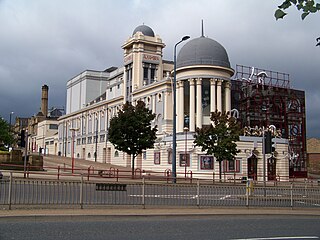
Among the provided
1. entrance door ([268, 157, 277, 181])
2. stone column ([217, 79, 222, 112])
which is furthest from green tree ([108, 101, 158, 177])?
entrance door ([268, 157, 277, 181])

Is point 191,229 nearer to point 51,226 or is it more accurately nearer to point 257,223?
point 257,223

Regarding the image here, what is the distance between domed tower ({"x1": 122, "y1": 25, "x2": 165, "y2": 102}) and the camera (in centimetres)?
6198

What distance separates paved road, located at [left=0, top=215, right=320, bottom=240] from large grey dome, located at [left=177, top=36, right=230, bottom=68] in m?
37.1

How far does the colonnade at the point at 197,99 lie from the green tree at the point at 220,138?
10.5 metres

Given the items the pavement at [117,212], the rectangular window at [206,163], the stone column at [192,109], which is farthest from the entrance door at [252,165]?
the pavement at [117,212]

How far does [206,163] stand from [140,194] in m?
30.5

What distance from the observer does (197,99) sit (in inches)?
1950

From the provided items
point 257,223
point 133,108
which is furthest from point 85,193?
point 133,108

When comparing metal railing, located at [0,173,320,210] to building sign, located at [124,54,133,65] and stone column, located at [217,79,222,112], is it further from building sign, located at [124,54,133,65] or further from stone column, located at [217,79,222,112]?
building sign, located at [124,54,133,65]

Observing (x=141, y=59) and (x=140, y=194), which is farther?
(x=141, y=59)

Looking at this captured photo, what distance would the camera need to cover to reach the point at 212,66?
49.3 metres

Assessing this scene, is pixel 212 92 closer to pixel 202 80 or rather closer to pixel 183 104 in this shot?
pixel 202 80

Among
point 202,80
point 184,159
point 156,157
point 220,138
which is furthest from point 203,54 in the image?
point 220,138

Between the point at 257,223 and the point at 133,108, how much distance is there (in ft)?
89.4
